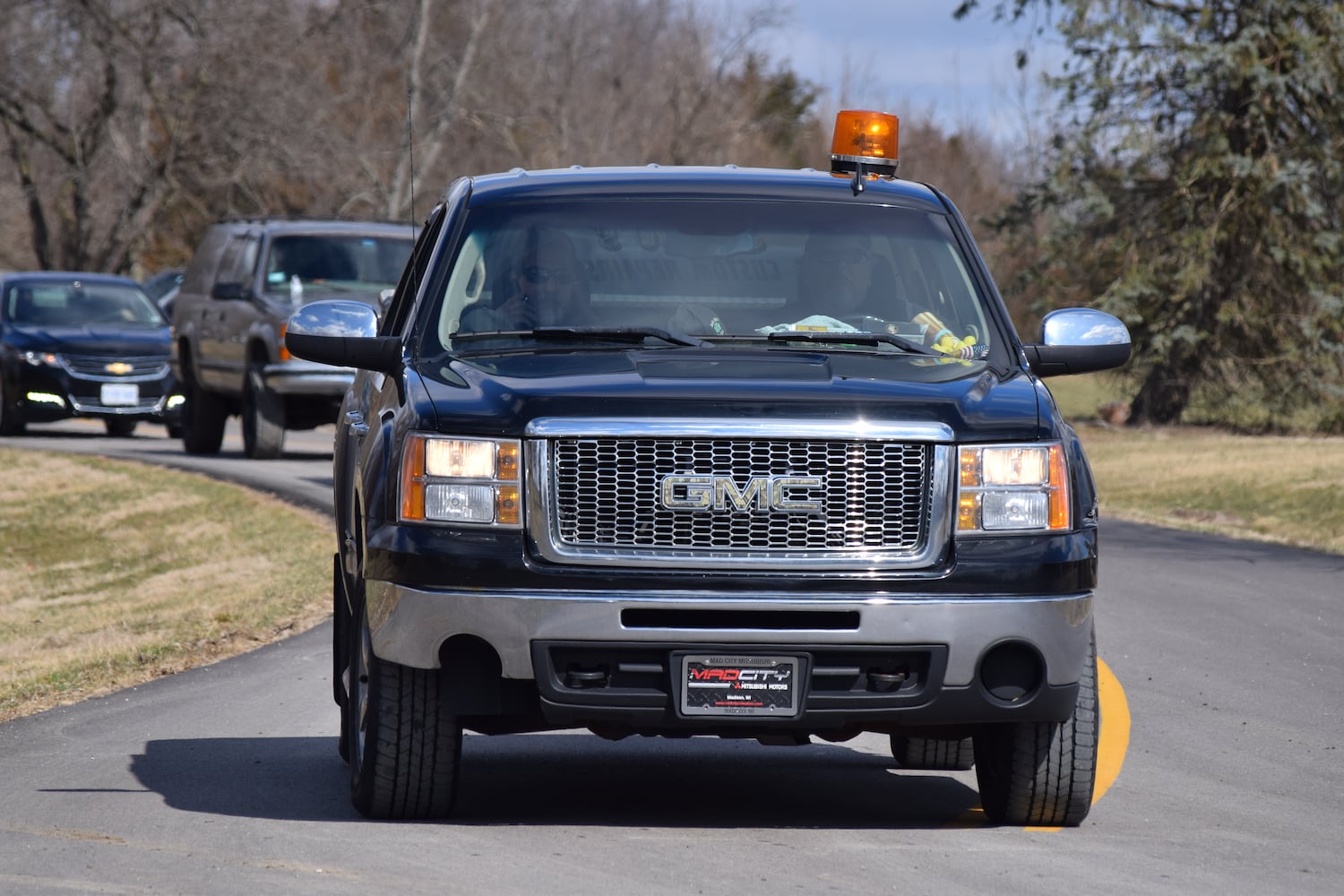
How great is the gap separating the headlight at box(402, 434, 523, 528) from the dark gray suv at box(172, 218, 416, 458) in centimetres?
1461

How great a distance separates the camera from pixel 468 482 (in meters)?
5.87

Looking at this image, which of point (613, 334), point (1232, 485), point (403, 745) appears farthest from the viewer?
point (1232, 485)

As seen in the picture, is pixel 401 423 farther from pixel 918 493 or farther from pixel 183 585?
pixel 183 585

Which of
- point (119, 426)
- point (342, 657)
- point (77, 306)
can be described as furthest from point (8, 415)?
point (342, 657)

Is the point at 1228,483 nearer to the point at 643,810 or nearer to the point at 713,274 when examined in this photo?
the point at 713,274

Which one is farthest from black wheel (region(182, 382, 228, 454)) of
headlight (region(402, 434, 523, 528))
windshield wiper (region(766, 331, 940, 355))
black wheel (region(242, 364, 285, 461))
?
headlight (region(402, 434, 523, 528))

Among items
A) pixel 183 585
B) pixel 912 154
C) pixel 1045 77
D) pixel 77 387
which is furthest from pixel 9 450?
pixel 912 154

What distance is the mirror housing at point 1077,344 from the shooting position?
22.1 ft

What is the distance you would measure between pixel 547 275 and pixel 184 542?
1077 cm

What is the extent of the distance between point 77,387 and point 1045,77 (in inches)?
551

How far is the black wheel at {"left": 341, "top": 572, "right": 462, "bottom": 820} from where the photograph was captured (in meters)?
6.04

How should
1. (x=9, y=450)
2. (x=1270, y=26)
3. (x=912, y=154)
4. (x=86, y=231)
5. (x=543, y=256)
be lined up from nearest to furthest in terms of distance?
(x=543, y=256), (x=9, y=450), (x=1270, y=26), (x=86, y=231), (x=912, y=154)

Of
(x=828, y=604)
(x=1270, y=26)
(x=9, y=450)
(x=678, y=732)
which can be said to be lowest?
(x=9, y=450)

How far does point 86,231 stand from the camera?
4250 centimetres
